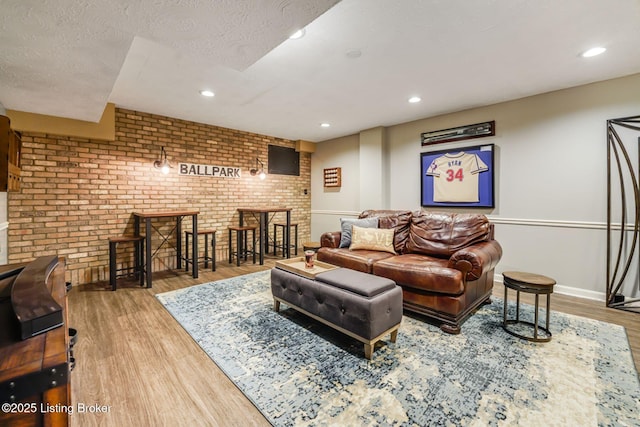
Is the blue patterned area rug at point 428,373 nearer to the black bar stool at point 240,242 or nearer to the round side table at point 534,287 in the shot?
the round side table at point 534,287

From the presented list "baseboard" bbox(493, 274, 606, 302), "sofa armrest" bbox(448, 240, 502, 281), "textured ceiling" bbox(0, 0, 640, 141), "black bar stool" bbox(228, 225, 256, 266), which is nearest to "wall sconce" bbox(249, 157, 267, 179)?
"black bar stool" bbox(228, 225, 256, 266)

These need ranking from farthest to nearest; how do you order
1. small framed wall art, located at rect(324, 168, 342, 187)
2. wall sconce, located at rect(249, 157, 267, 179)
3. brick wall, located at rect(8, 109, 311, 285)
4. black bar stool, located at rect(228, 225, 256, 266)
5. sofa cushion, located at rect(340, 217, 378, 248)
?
small framed wall art, located at rect(324, 168, 342, 187), wall sconce, located at rect(249, 157, 267, 179), black bar stool, located at rect(228, 225, 256, 266), sofa cushion, located at rect(340, 217, 378, 248), brick wall, located at rect(8, 109, 311, 285)

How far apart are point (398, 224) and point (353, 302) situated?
2.02 meters

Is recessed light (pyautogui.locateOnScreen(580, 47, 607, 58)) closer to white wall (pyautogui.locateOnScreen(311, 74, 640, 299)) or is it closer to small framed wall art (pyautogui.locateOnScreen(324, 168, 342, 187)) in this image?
white wall (pyautogui.locateOnScreen(311, 74, 640, 299))

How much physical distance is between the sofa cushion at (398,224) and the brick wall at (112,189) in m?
2.84

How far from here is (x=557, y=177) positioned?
341cm

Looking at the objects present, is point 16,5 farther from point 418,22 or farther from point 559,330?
point 559,330

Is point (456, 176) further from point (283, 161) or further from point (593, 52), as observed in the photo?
point (283, 161)

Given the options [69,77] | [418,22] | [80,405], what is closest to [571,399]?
[418,22]

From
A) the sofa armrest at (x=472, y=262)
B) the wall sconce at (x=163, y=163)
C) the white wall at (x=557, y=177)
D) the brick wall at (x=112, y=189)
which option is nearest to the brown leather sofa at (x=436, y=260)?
the sofa armrest at (x=472, y=262)

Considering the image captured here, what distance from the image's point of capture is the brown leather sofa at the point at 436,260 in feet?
8.12

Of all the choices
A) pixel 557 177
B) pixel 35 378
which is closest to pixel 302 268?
pixel 35 378

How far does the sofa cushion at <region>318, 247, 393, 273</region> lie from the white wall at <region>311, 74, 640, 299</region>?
1.91 metres

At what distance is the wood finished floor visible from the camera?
1.52m
